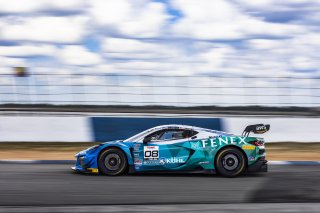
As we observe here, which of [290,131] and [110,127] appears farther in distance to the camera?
[290,131]

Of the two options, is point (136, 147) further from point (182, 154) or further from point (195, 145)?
point (195, 145)

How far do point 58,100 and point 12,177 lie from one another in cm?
889

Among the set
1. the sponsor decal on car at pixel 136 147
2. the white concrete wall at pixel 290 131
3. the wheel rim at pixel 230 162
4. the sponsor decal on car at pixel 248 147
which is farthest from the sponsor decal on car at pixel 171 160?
the white concrete wall at pixel 290 131

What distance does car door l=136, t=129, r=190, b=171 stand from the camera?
11031mm

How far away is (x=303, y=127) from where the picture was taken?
1825 cm

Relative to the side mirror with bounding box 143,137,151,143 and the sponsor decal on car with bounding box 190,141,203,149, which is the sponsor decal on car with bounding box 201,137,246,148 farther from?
the side mirror with bounding box 143,137,151,143

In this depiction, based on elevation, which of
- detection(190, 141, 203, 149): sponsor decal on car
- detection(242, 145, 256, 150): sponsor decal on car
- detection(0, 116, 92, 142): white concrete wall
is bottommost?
detection(242, 145, 256, 150): sponsor decal on car

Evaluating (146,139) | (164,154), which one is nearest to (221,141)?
(164,154)

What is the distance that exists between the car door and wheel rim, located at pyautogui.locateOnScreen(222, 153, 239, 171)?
2.34 ft

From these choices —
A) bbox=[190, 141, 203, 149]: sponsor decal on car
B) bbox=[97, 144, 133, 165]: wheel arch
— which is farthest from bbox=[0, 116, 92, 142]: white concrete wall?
bbox=[190, 141, 203, 149]: sponsor decal on car

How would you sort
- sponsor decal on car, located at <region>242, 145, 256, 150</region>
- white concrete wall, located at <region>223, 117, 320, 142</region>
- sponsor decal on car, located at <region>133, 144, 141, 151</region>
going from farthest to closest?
white concrete wall, located at <region>223, 117, 320, 142</region> → sponsor decal on car, located at <region>133, 144, 141, 151</region> → sponsor decal on car, located at <region>242, 145, 256, 150</region>

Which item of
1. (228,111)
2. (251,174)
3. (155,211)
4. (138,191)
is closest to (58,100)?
(228,111)

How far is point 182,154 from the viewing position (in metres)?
11.0

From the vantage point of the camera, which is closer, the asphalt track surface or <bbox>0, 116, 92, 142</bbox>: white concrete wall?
the asphalt track surface
